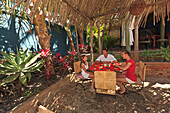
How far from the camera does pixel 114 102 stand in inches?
91.4

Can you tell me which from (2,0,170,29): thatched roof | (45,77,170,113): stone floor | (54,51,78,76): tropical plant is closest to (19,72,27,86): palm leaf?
(45,77,170,113): stone floor

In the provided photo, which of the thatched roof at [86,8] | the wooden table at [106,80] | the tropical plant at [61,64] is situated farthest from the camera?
the tropical plant at [61,64]

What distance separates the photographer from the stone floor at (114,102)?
81.0 inches

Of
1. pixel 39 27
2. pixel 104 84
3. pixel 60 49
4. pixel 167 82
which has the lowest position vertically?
pixel 167 82

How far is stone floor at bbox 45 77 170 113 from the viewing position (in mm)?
2057

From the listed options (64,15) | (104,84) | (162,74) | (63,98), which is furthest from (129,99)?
(64,15)

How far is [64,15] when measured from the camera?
230 cm

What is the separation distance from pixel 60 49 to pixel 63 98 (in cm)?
439

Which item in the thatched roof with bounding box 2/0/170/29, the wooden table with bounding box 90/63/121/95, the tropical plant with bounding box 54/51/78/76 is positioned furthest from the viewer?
the tropical plant with bounding box 54/51/78/76

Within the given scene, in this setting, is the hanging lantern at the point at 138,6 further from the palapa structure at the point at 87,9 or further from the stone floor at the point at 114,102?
the stone floor at the point at 114,102

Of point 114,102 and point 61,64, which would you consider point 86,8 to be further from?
point 114,102

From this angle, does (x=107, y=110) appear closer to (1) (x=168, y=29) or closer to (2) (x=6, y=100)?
(2) (x=6, y=100)

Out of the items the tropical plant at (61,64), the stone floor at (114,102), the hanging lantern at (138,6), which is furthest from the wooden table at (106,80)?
the hanging lantern at (138,6)

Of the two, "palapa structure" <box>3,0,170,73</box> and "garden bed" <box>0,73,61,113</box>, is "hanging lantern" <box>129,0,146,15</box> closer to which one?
"palapa structure" <box>3,0,170,73</box>
